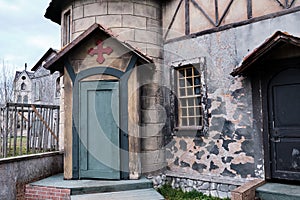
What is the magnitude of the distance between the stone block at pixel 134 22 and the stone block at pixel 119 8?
0.14 m

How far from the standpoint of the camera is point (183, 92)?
290 inches

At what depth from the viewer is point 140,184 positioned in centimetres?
623

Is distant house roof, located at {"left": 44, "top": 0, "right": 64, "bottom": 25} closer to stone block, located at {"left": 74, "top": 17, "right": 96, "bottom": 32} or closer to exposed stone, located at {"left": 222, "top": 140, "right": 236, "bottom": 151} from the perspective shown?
stone block, located at {"left": 74, "top": 17, "right": 96, "bottom": 32}

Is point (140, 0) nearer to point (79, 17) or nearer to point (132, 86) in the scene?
point (79, 17)

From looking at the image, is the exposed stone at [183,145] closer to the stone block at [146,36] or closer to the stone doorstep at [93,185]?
the stone doorstep at [93,185]

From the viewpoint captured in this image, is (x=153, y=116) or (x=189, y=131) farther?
(x=153, y=116)

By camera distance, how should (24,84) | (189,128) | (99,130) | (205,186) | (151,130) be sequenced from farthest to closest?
1. (24,84)
2. (151,130)
3. (189,128)
4. (99,130)
5. (205,186)

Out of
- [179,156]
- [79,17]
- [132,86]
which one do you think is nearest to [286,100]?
[179,156]

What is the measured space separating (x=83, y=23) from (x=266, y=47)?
4525 millimetres

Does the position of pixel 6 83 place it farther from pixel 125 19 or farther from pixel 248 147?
pixel 248 147

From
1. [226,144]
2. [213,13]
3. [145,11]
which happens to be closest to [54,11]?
[145,11]

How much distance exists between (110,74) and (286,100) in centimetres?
396

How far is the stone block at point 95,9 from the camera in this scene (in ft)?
23.2

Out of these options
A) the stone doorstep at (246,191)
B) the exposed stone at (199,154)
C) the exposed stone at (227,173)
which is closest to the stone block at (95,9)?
the exposed stone at (199,154)
